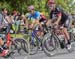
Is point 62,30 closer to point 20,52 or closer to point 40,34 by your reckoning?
point 40,34

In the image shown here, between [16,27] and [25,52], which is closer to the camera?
[25,52]

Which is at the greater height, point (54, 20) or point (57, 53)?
point (54, 20)

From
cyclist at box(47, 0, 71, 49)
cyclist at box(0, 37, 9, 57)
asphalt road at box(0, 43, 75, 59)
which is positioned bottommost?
asphalt road at box(0, 43, 75, 59)

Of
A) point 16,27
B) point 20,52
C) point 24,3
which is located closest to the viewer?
point 20,52

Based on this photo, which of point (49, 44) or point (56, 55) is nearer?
point (49, 44)

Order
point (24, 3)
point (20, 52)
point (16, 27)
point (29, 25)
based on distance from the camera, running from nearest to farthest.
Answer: point (20, 52)
point (29, 25)
point (16, 27)
point (24, 3)

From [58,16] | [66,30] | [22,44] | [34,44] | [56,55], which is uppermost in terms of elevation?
[58,16]

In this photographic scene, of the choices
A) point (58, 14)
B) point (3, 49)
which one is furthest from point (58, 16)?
point (3, 49)

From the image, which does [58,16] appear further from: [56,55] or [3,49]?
[3,49]

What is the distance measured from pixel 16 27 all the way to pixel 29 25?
3.10 meters

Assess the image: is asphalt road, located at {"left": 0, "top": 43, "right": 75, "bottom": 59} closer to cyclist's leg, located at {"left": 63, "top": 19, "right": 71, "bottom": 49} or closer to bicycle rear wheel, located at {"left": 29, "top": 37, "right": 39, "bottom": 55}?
bicycle rear wheel, located at {"left": 29, "top": 37, "right": 39, "bottom": 55}

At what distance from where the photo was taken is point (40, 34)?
1384 cm

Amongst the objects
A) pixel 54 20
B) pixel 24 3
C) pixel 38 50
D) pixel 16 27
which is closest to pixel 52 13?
pixel 54 20

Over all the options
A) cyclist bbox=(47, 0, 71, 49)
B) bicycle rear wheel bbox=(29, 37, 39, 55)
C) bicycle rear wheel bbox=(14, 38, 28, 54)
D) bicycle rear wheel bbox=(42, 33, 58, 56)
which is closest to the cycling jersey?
cyclist bbox=(47, 0, 71, 49)
